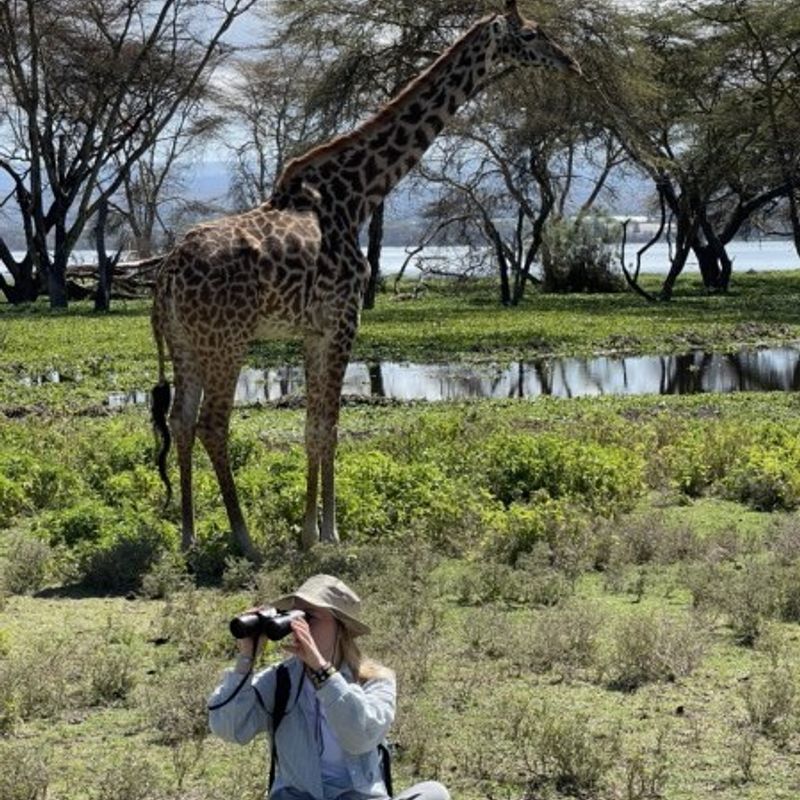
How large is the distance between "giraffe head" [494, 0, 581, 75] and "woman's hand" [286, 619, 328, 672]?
8.56 metres

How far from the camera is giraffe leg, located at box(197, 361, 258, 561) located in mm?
10188

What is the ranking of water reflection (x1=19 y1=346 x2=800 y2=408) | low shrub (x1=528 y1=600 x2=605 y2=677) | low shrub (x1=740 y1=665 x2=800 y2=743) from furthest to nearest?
water reflection (x1=19 y1=346 x2=800 y2=408) → low shrub (x1=528 y1=600 x2=605 y2=677) → low shrub (x1=740 y1=665 x2=800 y2=743)

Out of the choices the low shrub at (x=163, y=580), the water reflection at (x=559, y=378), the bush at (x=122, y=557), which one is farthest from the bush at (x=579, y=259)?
the low shrub at (x=163, y=580)

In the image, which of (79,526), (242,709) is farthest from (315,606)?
(79,526)

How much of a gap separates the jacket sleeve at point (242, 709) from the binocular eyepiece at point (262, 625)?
1.18 ft

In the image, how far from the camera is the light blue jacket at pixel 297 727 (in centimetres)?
500

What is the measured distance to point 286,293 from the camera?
1048 cm

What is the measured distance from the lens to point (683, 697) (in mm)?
7191

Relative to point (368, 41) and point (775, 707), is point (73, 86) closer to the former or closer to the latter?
point (368, 41)

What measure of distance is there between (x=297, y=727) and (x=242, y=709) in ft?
0.60

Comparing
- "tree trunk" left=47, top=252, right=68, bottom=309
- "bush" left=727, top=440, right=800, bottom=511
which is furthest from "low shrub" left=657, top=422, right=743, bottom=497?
"tree trunk" left=47, top=252, right=68, bottom=309

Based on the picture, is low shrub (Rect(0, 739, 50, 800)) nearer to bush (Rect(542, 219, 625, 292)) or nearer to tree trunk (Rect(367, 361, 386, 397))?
tree trunk (Rect(367, 361, 386, 397))

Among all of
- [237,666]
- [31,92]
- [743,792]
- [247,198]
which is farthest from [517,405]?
[247,198]

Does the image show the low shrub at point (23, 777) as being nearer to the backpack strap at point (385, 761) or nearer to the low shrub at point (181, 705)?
the low shrub at point (181, 705)
